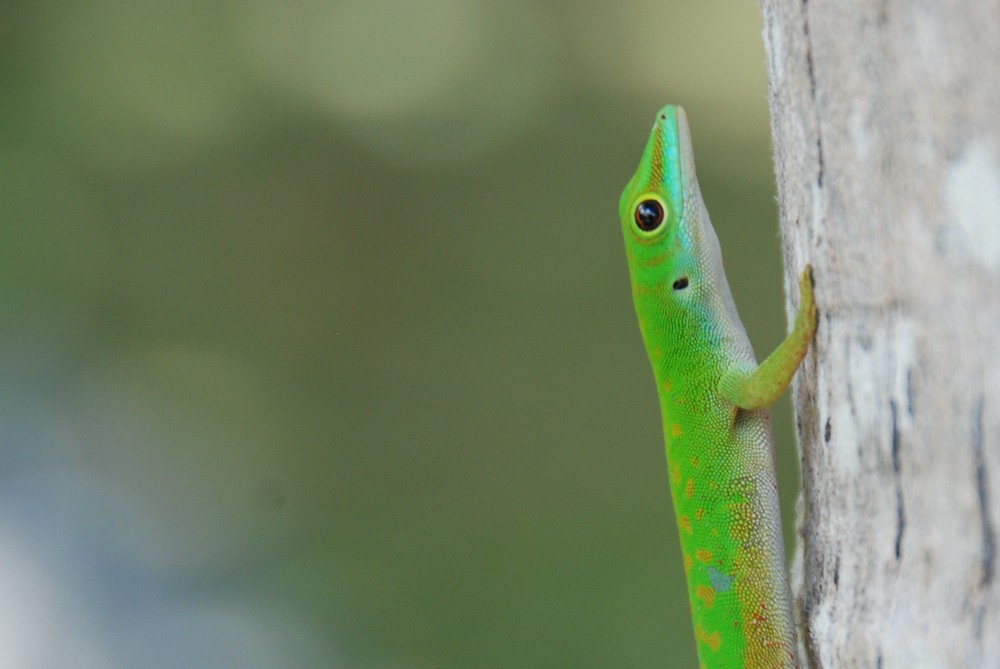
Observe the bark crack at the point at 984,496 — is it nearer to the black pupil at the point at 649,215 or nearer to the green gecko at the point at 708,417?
the green gecko at the point at 708,417

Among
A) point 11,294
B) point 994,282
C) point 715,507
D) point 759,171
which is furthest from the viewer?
point 759,171

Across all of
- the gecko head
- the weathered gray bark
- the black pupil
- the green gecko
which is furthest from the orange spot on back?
the black pupil

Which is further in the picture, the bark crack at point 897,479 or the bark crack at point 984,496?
the bark crack at point 897,479

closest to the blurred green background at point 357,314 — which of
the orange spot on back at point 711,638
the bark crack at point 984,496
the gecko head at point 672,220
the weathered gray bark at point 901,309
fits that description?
the orange spot on back at point 711,638

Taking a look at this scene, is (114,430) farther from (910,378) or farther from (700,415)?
(910,378)

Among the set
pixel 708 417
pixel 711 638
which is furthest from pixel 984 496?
pixel 711 638

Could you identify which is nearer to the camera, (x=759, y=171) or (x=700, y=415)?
(x=700, y=415)

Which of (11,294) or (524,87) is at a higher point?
(524,87)

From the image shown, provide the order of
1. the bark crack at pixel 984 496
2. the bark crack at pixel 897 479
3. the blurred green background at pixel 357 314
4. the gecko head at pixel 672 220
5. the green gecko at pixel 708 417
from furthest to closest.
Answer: the blurred green background at pixel 357 314, the gecko head at pixel 672 220, the green gecko at pixel 708 417, the bark crack at pixel 897 479, the bark crack at pixel 984 496

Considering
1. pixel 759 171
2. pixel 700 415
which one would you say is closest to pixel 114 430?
pixel 759 171
